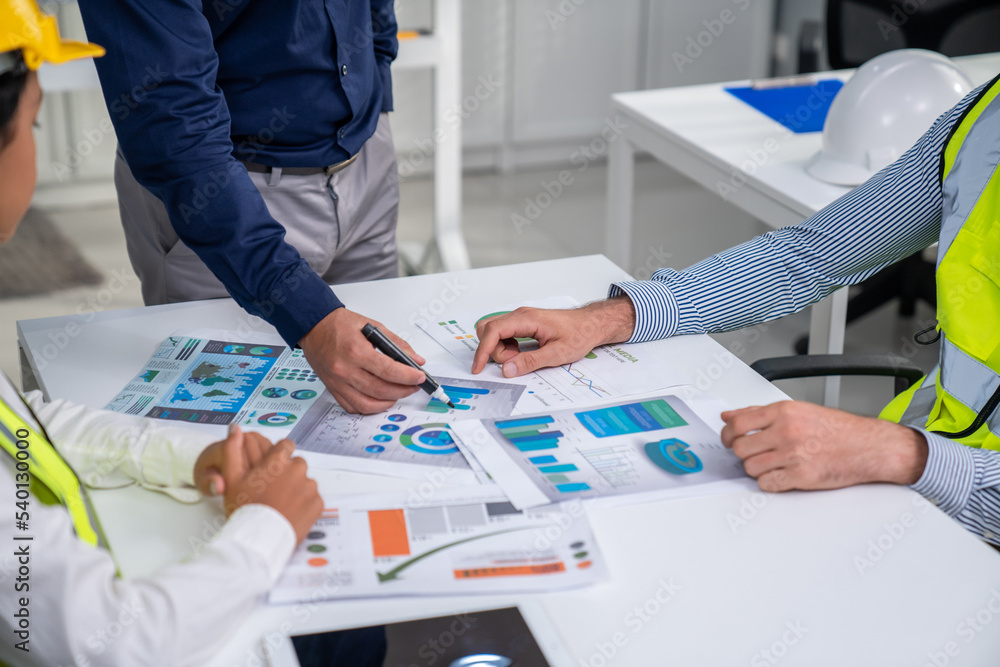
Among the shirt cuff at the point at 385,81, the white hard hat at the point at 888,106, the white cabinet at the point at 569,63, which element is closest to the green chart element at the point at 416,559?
the shirt cuff at the point at 385,81

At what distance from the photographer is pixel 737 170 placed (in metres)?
1.92

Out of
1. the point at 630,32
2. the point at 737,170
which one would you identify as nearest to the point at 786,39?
the point at 630,32

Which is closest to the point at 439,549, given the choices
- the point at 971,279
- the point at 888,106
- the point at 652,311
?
the point at 652,311

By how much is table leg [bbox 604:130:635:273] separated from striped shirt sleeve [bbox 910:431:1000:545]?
4.46ft

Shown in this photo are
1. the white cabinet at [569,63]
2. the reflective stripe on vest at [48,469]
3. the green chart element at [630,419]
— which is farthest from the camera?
the white cabinet at [569,63]

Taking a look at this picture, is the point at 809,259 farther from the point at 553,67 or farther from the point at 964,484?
the point at 553,67

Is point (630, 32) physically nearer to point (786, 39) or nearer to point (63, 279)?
point (786, 39)

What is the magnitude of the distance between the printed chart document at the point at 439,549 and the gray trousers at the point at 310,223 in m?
0.75

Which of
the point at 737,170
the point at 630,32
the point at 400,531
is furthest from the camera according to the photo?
the point at 630,32

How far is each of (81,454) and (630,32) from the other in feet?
11.8

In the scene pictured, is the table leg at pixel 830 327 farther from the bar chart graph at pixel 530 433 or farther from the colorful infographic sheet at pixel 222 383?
the colorful infographic sheet at pixel 222 383

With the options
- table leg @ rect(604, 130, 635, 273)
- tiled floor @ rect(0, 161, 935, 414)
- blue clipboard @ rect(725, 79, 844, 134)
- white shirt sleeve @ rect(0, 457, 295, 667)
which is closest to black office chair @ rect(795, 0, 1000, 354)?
tiled floor @ rect(0, 161, 935, 414)

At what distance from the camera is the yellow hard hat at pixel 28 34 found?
31.0 inches

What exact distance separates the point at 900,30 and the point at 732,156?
154cm
